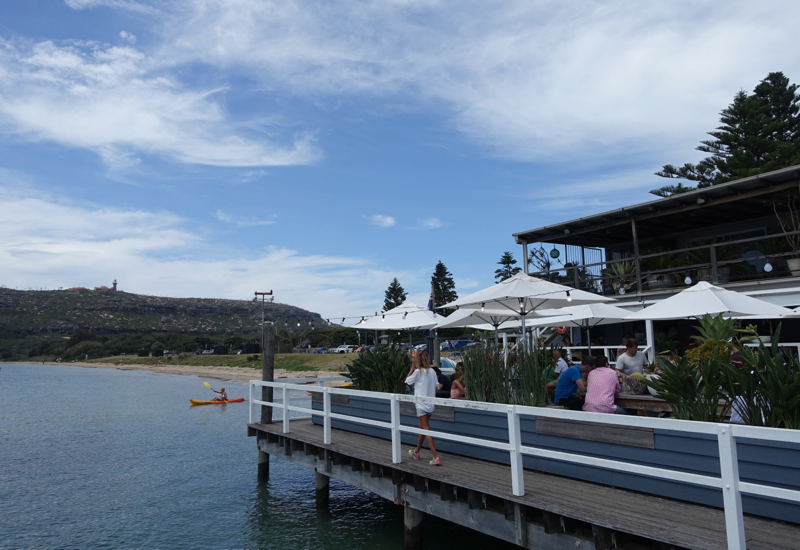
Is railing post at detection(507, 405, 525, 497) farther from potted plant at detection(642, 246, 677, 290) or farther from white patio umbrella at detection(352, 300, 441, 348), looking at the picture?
potted plant at detection(642, 246, 677, 290)

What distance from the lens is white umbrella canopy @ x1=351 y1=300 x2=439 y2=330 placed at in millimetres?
12007

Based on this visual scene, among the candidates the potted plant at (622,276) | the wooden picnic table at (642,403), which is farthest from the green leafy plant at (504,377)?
the potted plant at (622,276)

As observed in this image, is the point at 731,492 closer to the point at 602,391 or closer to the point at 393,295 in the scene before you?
the point at 602,391

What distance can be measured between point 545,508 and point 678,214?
1306 centimetres

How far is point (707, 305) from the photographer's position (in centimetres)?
842

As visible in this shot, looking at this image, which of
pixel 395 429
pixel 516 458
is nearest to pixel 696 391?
pixel 516 458

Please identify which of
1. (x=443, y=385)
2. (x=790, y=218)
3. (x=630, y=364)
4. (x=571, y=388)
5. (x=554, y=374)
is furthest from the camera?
(x=790, y=218)

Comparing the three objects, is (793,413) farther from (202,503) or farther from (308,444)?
(202,503)

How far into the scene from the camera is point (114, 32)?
53.6ft

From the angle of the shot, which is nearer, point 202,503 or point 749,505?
point 749,505

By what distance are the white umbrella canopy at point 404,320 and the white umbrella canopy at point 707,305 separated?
4.47m

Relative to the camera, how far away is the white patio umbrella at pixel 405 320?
473 inches

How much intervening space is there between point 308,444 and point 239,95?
524 inches

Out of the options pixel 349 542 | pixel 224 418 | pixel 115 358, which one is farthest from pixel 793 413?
pixel 115 358
